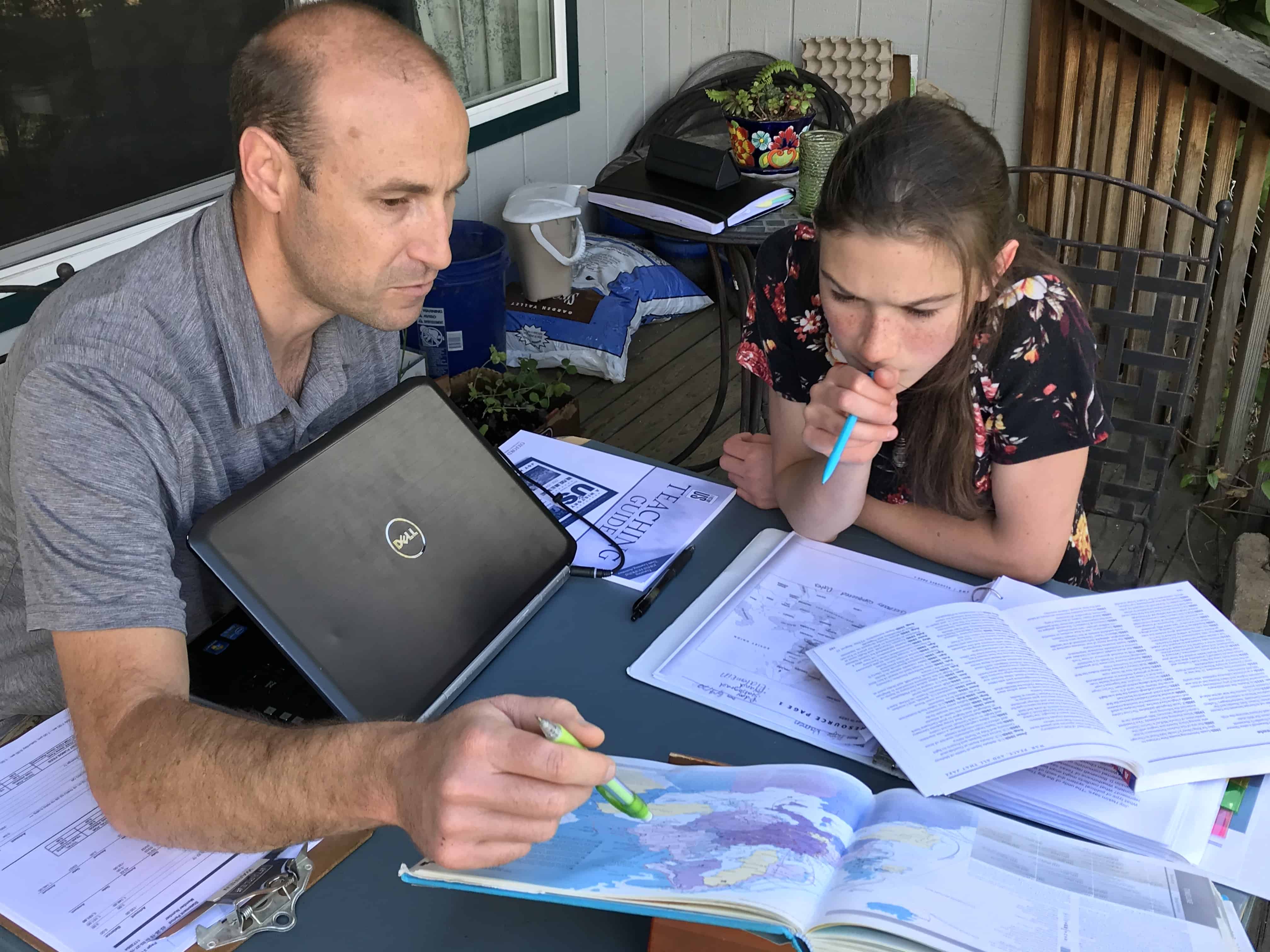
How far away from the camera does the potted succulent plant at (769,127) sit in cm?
266

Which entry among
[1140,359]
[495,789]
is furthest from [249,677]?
[1140,359]

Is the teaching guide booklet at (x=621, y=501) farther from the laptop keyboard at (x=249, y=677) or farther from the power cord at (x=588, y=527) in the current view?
the laptop keyboard at (x=249, y=677)

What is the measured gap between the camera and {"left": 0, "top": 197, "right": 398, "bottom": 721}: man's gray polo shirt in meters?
0.94

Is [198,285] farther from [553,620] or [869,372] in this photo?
[869,372]

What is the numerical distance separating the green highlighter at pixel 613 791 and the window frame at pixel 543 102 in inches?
115

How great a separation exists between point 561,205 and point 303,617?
8.65 ft

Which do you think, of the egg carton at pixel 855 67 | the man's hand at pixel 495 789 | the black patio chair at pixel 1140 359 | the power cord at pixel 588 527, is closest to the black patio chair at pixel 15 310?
the power cord at pixel 588 527

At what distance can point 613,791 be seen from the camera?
79 centimetres

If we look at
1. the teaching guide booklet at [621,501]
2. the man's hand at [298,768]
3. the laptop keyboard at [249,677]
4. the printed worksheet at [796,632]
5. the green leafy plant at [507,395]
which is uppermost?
the man's hand at [298,768]

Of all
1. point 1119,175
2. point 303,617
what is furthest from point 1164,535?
point 303,617

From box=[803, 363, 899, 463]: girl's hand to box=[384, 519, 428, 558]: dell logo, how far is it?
1.53 ft

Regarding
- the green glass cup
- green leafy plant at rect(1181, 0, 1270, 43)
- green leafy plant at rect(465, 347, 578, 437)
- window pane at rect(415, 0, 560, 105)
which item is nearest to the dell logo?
green leafy plant at rect(465, 347, 578, 437)

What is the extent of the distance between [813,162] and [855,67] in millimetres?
1704

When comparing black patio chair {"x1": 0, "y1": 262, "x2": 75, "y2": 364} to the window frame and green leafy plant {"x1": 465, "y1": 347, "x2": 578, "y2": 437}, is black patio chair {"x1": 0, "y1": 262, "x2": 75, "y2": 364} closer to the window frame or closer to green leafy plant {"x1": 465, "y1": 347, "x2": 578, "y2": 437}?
green leafy plant {"x1": 465, "y1": 347, "x2": 578, "y2": 437}
